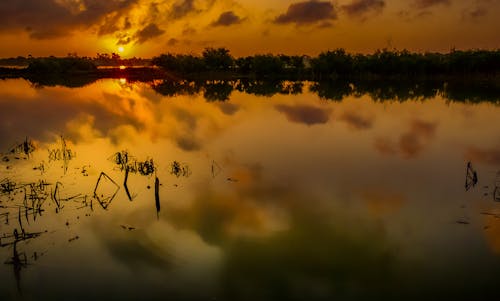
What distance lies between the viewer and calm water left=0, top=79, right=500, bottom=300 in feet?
24.5

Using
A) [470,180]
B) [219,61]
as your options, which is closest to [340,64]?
[219,61]

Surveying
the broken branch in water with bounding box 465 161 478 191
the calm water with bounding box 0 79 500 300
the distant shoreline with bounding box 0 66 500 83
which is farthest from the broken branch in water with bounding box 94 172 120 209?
the distant shoreline with bounding box 0 66 500 83

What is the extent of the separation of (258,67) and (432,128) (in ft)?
179

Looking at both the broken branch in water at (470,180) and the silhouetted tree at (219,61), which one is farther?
the silhouetted tree at (219,61)

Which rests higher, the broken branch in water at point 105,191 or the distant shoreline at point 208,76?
the distant shoreline at point 208,76

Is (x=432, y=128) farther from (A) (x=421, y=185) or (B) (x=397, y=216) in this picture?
(B) (x=397, y=216)

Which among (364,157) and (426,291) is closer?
(426,291)

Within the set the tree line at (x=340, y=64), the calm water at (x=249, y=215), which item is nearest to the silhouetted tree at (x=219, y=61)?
the tree line at (x=340, y=64)

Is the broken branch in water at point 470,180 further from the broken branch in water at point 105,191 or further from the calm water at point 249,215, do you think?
the broken branch in water at point 105,191

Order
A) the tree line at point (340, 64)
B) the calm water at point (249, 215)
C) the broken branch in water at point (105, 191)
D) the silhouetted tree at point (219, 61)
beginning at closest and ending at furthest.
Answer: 1. the calm water at point (249, 215)
2. the broken branch in water at point (105, 191)
3. the tree line at point (340, 64)
4. the silhouetted tree at point (219, 61)

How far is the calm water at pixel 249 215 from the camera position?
7461 millimetres

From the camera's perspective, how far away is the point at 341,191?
1250 cm

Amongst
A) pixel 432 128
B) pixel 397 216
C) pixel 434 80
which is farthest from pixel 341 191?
pixel 434 80

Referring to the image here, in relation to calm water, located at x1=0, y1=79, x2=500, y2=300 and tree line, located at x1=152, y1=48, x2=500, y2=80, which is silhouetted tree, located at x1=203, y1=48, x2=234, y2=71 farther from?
calm water, located at x1=0, y1=79, x2=500, y2=300
